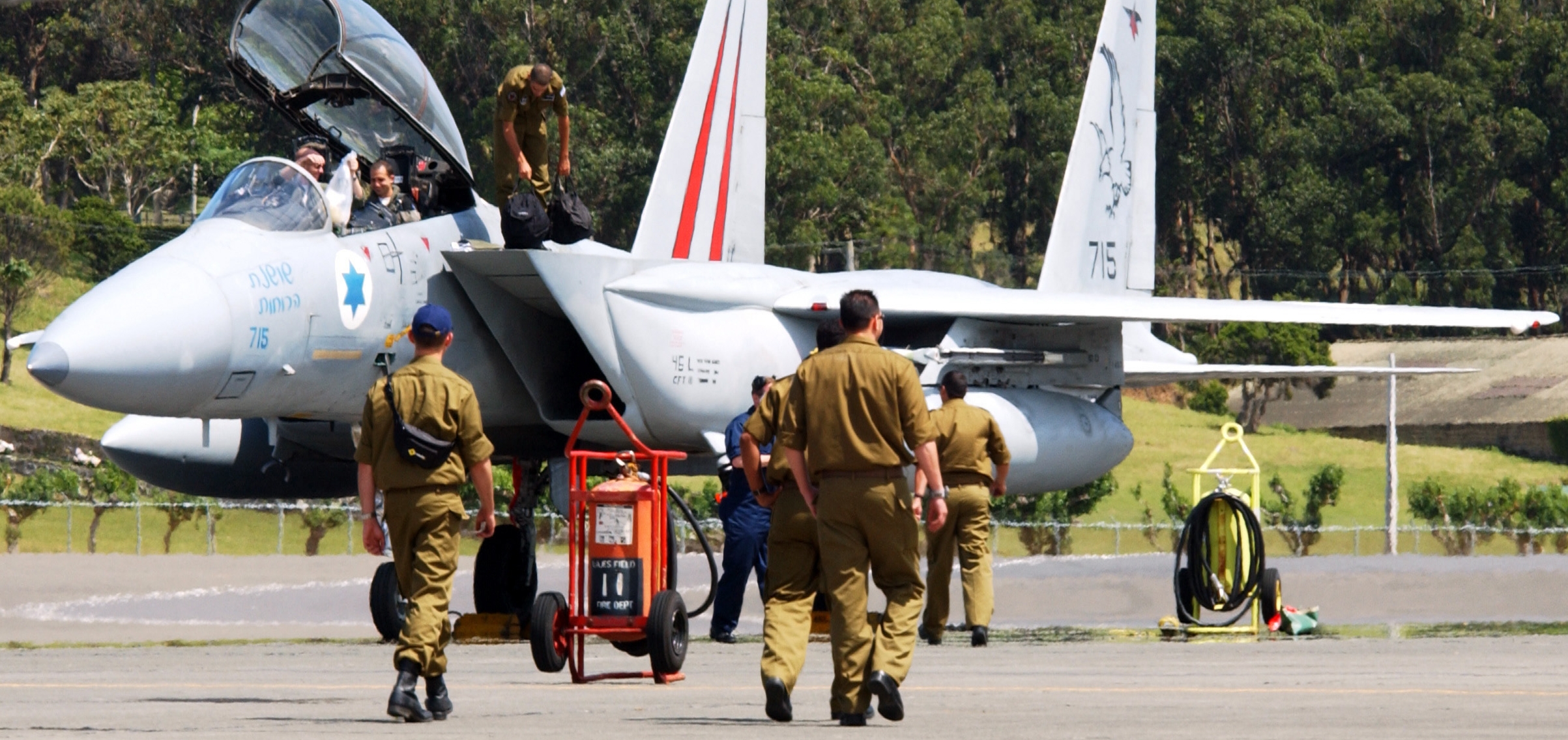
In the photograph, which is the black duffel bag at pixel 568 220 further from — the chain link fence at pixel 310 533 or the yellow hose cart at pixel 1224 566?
the chain link fence at pixel 310 533

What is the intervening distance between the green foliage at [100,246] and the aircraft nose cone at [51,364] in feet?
152

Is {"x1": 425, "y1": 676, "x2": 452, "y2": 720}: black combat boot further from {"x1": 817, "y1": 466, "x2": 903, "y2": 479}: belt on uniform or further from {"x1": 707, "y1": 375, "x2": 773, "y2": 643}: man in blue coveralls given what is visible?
{"x1": 707, "y1": 375, "x2": 773, "y2": 643}: man in blue coveralls

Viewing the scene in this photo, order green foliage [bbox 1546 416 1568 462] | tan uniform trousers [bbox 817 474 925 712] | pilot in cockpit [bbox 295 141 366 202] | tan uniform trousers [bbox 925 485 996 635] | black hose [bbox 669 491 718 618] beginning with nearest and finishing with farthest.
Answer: tan uniform trousers [bbox 817 474 925 712] → black hose [bbox 669 491 718 618] → pilot in cockpit [bbox 295 141 366 202] → tan uniform trousers [bbox 925 485 996 635] → green foliage [bbox 1546 416 1568 462]

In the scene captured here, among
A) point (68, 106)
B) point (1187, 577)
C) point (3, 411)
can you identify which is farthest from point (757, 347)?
point (68, 106)

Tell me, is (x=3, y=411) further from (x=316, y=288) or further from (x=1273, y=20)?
(x=1273, y=20)

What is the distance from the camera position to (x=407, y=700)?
7270 millimetres

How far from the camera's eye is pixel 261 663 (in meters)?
10.6

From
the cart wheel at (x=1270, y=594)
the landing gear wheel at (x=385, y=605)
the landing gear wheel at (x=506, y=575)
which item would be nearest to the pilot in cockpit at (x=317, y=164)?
the landing gear wheel at (x=385, y=605)

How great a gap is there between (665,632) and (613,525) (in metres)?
0.61

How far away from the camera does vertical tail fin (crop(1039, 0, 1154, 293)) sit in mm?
18750

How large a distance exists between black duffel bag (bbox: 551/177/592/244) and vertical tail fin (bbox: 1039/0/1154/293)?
22.5 ft

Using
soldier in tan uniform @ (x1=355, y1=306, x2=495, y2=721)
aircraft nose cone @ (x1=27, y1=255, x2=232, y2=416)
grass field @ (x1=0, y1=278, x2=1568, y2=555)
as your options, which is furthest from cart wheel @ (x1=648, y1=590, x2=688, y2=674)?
grass field @ (x1=0, y1=278, x2=1568, y2=555)

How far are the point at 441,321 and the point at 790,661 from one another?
1.89 metres

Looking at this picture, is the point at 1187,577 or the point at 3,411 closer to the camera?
the point at 1187,577
